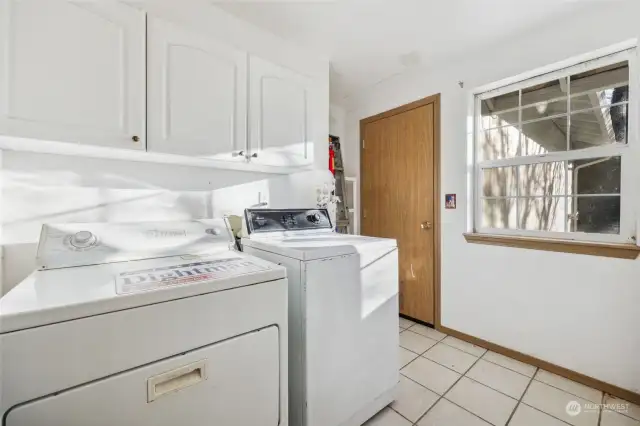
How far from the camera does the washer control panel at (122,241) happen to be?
1.13 metres

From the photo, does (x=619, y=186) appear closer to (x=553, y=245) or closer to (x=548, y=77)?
(x=553, y=245)

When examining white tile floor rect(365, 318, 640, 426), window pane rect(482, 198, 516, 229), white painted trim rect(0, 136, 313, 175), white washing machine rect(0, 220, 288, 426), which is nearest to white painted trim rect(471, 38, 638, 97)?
window pane rect(482, 198, 516, 229)

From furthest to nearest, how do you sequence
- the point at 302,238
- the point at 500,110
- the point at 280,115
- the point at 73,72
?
the point at 500,110 → the point at 280,115 → the point at 302,238 → the point at 73,72

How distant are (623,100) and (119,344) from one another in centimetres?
287

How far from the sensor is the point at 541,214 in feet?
6.82

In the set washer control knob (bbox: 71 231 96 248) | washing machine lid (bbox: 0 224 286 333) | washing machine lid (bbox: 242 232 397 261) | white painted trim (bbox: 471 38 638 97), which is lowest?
washing machine lid (bbox: 0 224 286 333)

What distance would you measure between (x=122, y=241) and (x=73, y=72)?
757 mm

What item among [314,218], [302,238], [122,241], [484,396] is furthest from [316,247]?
[484,396]

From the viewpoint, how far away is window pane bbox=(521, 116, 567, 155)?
1.99 meters

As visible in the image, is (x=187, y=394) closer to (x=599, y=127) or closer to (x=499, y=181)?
(x=499, y=181)

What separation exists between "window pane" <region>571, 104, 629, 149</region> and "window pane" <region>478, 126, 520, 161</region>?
357 millimetres

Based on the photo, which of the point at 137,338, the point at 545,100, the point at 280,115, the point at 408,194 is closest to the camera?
the point at 137,338

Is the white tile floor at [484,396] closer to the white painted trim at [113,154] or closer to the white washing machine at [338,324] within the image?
the white washing machine at [338,324]

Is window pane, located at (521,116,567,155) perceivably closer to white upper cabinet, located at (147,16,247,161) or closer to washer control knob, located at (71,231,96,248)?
white upper cabinet, located at (147,16,247,161)
